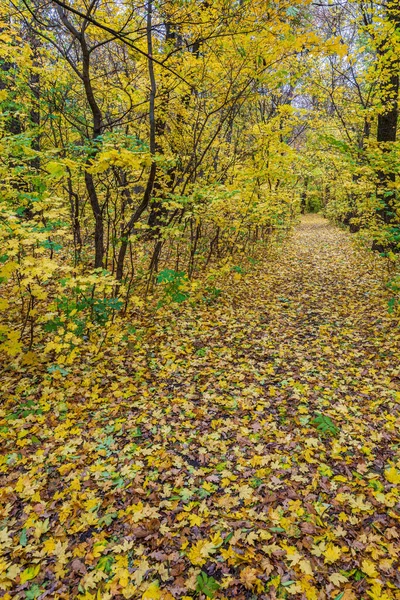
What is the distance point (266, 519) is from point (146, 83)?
8.16 m

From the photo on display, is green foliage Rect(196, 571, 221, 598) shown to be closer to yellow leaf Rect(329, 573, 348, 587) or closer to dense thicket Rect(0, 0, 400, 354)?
yellow leaf Rect(329, 573, 348, 587)

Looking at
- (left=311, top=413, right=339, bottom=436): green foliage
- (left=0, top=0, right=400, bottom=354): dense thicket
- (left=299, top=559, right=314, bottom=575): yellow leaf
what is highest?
(left=0, top=0, right=400, bottom=354): dense thicket

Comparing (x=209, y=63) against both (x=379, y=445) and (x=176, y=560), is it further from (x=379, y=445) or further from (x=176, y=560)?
(x=176, y=560)

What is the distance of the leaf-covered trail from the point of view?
263cm

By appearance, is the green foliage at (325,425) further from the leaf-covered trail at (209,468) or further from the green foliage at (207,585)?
the green foliage at (207,585)

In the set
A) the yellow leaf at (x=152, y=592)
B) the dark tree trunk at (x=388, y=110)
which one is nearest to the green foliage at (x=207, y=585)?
the yellow leaf at (x=152, y=592)

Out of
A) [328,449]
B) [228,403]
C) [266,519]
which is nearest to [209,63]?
[228,403]

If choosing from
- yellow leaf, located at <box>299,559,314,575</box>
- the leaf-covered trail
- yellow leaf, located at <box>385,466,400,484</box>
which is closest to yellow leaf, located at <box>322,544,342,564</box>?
the leaf-covered trail

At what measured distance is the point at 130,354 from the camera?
5.62 meters

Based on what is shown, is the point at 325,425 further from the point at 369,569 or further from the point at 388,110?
the point at 388,110

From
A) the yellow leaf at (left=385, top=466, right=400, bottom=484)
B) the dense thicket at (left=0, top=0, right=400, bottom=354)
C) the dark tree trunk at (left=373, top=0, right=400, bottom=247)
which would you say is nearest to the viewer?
the yellow leaf at (left=385, top=466, right=400, bottom=484)

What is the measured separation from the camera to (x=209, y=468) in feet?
11.8

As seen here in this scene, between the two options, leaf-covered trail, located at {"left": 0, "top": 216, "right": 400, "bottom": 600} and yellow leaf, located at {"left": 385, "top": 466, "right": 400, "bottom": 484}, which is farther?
yellow leaf, located at {"left": 385, "top": 466, "right": 400, "bottom": 484}

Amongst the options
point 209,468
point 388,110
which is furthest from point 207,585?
point 388,110
